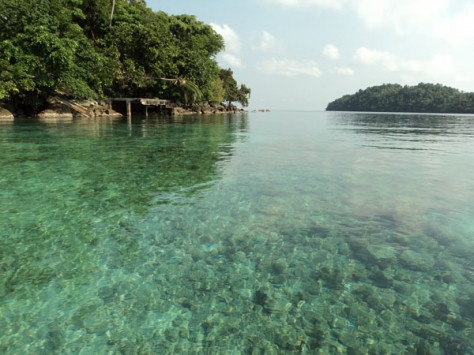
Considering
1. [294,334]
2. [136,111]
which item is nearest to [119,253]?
[294,334]

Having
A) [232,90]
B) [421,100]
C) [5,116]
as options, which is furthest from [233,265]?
[421,100]

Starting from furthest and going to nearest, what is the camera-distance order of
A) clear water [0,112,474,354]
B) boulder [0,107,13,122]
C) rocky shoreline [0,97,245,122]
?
rocky shoreline [0,97,245,122], boulder [0,107,13,122], clear water [0,112,474,354]

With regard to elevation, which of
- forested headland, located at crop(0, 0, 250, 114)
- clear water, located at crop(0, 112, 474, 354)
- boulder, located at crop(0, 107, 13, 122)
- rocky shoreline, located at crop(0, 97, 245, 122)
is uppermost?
forested headland, located at crop(0, 0, 250, 114)

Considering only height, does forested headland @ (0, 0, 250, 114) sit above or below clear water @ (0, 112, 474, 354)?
above

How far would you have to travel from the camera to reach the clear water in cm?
315

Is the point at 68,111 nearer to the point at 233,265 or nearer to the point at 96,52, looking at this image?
the point at 96,52

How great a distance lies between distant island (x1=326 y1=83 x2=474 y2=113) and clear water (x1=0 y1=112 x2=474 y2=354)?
5923 inches

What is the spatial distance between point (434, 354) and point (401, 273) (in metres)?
1.49

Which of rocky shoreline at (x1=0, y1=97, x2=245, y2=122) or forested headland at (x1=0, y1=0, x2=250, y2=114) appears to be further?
rocky shoreline at (x1=0, y1=97, x2=245, y2=122)

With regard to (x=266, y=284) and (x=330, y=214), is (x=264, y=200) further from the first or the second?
(x=266, y=284)

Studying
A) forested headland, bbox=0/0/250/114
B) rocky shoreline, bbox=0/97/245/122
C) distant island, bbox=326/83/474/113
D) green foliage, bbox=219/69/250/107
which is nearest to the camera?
forested headland, bbox=0/0/250/114

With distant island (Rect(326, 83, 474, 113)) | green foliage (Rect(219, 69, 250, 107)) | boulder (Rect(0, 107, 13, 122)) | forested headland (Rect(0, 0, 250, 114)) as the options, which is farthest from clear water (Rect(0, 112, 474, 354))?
distant island (Rect(326, 83, 474, 113))

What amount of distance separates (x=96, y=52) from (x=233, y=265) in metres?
38.4

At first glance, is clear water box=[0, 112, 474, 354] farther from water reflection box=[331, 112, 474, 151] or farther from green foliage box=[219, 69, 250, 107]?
green foliage box=[219, 69, 250, 107]
